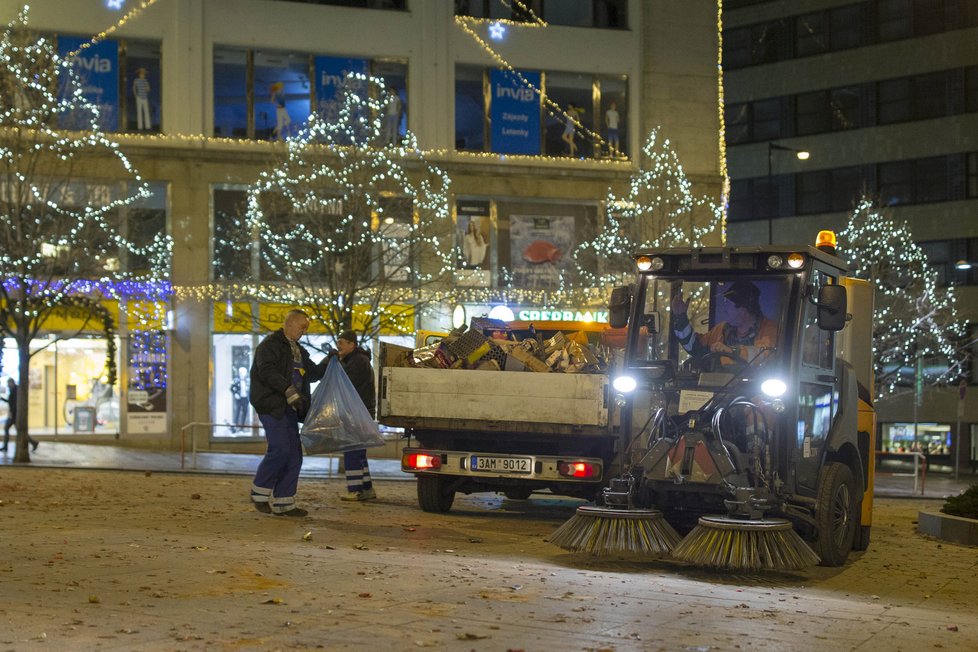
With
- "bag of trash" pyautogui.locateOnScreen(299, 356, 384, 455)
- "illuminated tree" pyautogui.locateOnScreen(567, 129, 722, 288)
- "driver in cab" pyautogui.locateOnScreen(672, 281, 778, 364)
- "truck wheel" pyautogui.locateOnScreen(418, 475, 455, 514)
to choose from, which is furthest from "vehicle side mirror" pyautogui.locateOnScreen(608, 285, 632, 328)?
"illuminated tree" pyautogui.locateOnScreen(567, 129, 722, 288)

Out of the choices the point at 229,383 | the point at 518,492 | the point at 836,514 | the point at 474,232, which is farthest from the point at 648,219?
the point at 836,514

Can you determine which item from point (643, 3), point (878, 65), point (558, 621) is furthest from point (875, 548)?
point (878, 65)

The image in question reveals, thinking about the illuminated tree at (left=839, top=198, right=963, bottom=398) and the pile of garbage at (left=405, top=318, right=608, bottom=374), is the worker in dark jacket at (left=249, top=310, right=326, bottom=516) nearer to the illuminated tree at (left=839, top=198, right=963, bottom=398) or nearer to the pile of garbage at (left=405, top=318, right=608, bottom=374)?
the pile of garbage at (left=405, top=318, right=608, bottom=374)

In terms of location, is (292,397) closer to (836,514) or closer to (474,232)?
(836,514)

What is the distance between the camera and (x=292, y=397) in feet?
42.9

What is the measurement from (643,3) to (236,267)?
503 inches

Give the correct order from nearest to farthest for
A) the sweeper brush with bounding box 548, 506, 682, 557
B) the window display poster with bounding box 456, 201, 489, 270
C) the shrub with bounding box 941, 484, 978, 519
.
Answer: the sweeper brush with bounding box 548, 506, 682, 557, the shrub with bounding box 941, 484, 978, 519, the window display poster with bounding box 456, 201, 489, 270

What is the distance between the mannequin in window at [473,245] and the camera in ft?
112

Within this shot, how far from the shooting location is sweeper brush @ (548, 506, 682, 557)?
10148mm

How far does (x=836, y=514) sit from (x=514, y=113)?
24185mm

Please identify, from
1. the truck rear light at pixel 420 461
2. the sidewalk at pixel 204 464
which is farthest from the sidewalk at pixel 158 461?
the truck rear light at pixel 420 461

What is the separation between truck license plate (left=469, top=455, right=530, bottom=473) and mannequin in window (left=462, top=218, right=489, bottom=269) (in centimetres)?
2045

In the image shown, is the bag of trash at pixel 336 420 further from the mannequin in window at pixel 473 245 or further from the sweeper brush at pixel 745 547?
the mannequin in window at pixel 473 245

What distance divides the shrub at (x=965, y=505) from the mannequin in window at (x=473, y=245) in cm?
2042
